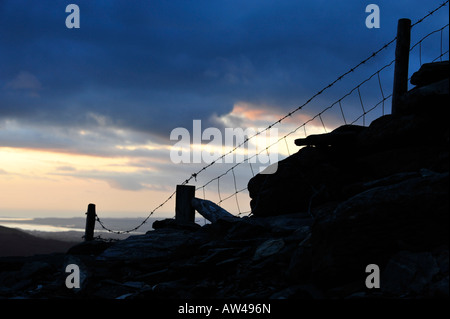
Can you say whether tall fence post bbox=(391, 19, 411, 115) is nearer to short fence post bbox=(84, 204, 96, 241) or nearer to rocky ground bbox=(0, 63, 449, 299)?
rocky ground bbox=(0, 63, 449, 299)

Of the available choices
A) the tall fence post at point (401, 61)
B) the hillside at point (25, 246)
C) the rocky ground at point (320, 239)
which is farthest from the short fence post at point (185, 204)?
the hillside at point (25, 246)

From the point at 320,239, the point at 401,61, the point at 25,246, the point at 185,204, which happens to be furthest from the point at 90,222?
the point at 25,246

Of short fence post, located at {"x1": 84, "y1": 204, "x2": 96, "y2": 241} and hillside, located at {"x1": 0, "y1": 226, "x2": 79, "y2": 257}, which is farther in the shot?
hillside, located at {"x1": 0, "y1": 226, "x2": 79, "y2": 257}

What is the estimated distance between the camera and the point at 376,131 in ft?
30.0

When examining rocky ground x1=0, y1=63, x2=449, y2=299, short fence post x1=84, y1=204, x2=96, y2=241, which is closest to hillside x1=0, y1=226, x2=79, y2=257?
short fence post x1=84, y1=204, x2=96, y2=241

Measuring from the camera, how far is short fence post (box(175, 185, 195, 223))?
40.7ft

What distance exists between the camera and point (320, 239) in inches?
275

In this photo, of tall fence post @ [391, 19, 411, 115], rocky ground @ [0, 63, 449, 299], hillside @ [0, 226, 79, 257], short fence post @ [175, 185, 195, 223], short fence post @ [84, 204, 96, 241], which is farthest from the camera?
hillside @ [0, 226, 79, 257]

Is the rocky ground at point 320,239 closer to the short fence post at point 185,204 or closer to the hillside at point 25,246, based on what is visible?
the short fence post at point 185,204

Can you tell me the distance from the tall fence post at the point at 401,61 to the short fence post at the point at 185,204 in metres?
5.30

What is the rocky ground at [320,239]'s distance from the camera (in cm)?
624

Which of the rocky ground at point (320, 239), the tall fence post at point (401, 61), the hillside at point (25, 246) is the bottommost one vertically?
the rocky ground at point (320, 239)

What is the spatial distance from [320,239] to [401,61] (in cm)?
435

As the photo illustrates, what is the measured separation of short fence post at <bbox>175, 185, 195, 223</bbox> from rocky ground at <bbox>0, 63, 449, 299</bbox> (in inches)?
22.8
